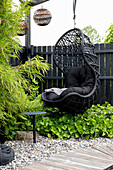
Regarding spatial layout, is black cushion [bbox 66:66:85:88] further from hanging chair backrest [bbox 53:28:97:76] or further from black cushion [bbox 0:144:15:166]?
black cushion [bbox 0:144:15:166]

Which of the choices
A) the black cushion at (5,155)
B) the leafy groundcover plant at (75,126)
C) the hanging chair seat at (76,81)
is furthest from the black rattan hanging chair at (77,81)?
the black cushion at (5,155)

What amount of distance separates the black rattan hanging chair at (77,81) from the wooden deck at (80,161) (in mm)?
854

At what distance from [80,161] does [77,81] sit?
6.46 ft

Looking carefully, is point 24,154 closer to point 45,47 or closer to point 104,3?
point 45,47

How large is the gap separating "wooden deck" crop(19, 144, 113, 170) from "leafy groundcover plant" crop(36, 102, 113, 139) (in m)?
0.75

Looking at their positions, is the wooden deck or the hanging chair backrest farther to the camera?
the hanging chair backrest

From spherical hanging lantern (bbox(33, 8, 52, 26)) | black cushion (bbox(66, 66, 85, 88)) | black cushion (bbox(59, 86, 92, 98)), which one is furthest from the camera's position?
spherical hanging lantern (bbox(33, 8, 52, 26))

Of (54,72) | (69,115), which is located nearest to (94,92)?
(69,115)

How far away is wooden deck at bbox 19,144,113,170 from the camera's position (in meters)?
1.98

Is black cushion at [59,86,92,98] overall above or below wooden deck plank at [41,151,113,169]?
above

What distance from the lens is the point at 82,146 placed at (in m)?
2.85

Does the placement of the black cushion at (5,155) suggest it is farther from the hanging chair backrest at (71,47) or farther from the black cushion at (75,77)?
the hanging chair backrest at (71,47)

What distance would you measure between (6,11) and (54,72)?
9.82ft

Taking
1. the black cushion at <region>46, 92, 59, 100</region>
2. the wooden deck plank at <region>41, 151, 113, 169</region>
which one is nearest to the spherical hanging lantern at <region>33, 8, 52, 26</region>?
the black cushion at <region>46, 92, 59, 100</region>
